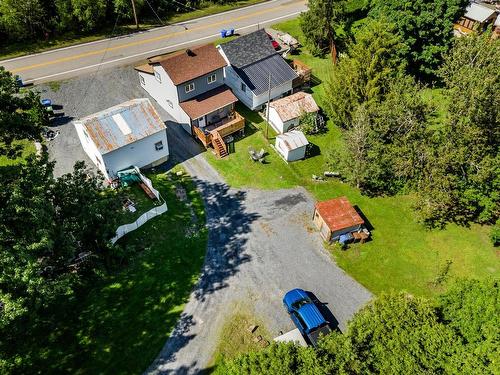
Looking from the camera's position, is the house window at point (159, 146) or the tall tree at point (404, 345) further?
the house window at point (159, 146)

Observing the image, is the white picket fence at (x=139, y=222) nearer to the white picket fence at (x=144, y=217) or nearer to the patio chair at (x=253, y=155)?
the white picket fence at (x=144, y=217)

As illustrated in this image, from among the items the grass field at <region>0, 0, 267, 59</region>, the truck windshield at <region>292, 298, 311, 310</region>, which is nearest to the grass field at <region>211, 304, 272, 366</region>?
the truck windshield at <region>292, 298, 311, 310</region>

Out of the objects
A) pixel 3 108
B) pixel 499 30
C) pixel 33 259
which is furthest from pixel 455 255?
pixel 499 30

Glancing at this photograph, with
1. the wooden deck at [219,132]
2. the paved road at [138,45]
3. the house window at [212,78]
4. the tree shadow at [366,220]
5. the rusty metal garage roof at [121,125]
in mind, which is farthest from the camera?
the paved road at [138,45]

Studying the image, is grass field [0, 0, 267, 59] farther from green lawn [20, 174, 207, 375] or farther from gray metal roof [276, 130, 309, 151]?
green lawn [20, 174, 207, 375]

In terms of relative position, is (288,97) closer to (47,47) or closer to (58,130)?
(58,130)

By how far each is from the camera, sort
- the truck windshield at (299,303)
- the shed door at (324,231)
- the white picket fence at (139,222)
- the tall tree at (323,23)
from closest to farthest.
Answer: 1. the truck windshield at (299,303)
2. the white picket fence at (139,222)
3. the shed door at (324,231)
4. the tall tree at (323,23)

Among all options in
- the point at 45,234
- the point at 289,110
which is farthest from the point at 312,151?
the point at 45,234

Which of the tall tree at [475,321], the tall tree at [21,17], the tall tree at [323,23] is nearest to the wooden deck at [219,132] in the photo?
the tall tree at [323,23]
